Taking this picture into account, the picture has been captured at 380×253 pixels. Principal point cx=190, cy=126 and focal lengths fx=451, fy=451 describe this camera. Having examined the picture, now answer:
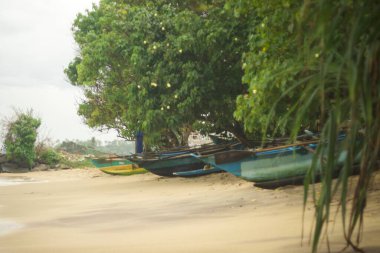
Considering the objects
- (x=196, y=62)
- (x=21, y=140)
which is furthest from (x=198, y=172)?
(x=21, y=140)

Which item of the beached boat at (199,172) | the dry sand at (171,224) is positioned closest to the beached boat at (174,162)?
the beached boat at (199,172)

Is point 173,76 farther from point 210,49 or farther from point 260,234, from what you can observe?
point 260,234

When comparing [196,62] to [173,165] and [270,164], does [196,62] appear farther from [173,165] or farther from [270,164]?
[270,164]

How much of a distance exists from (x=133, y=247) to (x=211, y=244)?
819 millimetres

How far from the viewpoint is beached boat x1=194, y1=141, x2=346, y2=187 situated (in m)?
8.09

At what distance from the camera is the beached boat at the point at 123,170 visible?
18172 mm

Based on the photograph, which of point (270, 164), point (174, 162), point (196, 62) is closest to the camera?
point (270, 164)

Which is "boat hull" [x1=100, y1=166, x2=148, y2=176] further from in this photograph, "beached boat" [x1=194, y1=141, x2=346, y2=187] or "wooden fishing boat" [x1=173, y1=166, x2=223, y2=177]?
"beached boat" [x1=194, y1=141, x2=346, y2=187]

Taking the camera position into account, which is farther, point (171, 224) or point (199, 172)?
point (199, 172)

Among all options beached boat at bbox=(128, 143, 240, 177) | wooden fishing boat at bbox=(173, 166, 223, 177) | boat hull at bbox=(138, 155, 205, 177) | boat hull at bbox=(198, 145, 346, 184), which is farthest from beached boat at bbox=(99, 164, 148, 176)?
boat hull at bbox=(198, 145, 346, 184)

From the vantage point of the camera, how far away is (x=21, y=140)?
25.7m

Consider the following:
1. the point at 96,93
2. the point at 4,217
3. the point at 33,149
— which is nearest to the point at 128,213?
the point at 4,217

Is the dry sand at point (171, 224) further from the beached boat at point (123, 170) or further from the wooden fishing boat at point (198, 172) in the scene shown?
the beached boat at point (123, 170)

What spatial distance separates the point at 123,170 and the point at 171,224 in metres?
13.0
